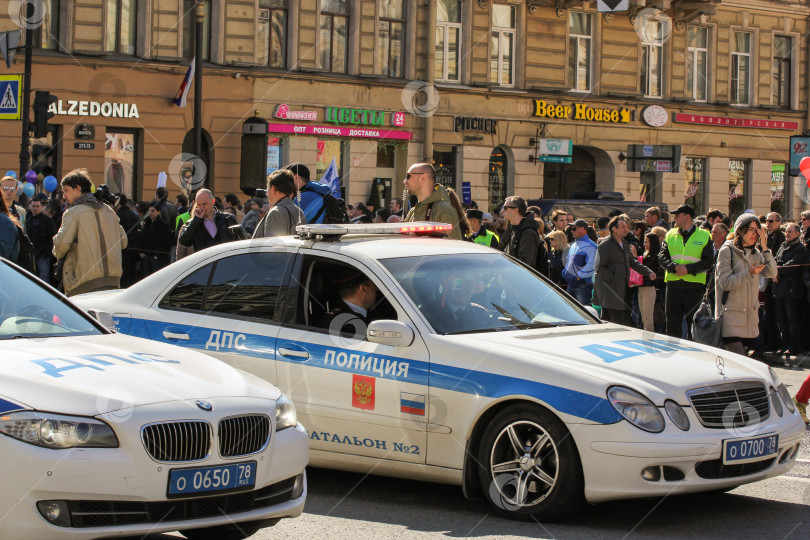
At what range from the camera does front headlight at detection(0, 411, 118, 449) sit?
4.61 meters

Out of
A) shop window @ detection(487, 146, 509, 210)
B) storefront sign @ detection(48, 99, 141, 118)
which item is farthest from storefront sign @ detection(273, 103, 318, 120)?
shop window @ detection(487, 146, 509, 210)

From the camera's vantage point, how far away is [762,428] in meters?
6.45

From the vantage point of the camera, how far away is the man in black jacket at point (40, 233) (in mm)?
16531

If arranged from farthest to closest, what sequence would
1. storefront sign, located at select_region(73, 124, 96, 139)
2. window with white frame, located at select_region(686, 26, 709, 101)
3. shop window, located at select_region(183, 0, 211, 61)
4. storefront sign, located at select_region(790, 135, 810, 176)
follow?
window with white frame, located at select_region(686, 26, 709, 101)
shop window, located at select_region(183, 0, 211, 61)
storefront sign, located at select_region(73, 124, 96, 139)
storefront sign, located at select_region(790, 135, 810, 176)

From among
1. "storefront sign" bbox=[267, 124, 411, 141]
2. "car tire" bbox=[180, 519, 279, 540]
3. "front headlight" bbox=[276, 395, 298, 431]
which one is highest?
"storefront sign" bbox=[267, 124, 411, 141]

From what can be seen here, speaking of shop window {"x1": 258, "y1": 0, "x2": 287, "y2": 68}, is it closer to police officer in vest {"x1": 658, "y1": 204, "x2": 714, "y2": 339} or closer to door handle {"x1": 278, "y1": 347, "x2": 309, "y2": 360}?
police officer in vest {"x1": 658, "y1": 204, "x2": 714, "y2": 339}

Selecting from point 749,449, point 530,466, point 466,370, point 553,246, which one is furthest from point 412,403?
point 553,246

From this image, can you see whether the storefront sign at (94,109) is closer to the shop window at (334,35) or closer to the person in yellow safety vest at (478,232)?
the shop window at (334,35)

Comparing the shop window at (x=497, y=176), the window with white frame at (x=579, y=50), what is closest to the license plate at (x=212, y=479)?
the shop window at (x=497, y=176)

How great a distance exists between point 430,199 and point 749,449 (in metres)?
4.53

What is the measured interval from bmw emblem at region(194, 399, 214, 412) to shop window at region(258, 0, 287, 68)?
25381 millimetres

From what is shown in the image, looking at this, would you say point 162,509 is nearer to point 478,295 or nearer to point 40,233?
point 478,295

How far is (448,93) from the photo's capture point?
32.7 meters

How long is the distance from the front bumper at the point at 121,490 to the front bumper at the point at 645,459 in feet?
5.42
